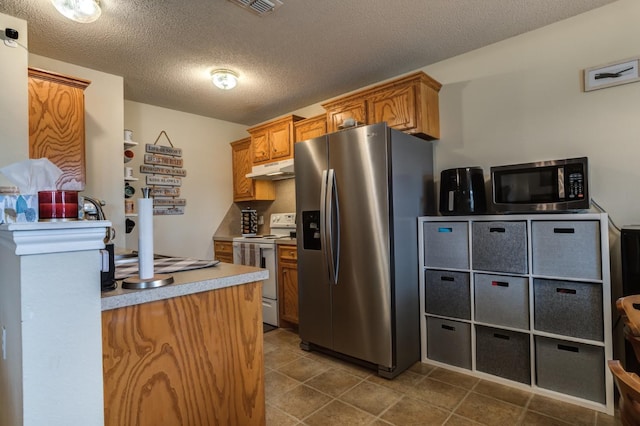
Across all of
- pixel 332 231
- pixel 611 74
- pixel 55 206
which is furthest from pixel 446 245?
pixel 55 206

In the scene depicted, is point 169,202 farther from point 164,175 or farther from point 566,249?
point 566,249

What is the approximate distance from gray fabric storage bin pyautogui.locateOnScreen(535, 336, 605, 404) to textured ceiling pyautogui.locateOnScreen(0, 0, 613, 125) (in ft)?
7.23

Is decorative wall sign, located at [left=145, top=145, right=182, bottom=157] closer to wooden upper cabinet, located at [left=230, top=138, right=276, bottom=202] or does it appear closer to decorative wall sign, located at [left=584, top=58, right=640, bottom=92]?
wooden upper cabinet, located at [left=230, top=138, right=276, bottom=202]

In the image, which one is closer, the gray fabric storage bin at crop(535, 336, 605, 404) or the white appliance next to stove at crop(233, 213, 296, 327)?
the gray fabric storage bin at crop(535, 336, 605, 404)

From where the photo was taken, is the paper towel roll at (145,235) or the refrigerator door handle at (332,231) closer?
the paper towel roll at (145,235)

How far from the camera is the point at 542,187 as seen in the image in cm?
218

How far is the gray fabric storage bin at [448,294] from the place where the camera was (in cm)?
245

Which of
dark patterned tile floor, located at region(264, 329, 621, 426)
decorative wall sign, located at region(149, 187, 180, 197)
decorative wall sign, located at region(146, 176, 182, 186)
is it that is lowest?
dark patterned tile floor, located at region(264, 329, 621, 426)

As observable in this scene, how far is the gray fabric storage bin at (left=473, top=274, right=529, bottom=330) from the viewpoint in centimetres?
219

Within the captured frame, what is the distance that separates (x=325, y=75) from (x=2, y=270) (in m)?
2.83

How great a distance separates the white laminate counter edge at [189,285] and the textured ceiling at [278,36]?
5.71 feet

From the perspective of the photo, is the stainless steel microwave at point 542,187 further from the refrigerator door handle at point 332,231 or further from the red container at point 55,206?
the red container at point 55,206

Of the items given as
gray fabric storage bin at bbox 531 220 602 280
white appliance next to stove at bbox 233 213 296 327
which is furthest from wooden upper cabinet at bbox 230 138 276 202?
gray fabric storage bin at bbox 531 220 602 280

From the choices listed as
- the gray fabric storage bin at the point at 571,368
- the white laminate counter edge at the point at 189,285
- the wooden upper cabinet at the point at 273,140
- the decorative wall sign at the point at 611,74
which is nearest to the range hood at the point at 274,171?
the wooden upper cabinet at the point at 273,140
